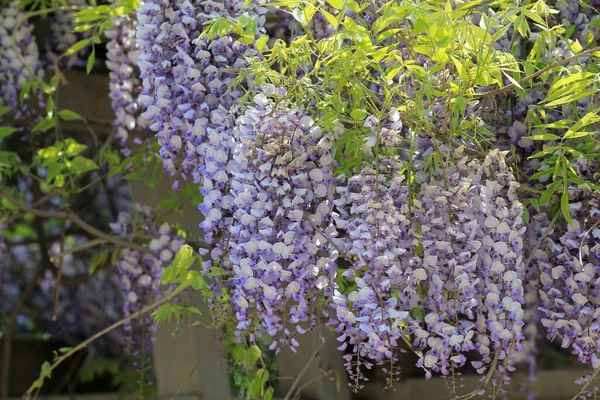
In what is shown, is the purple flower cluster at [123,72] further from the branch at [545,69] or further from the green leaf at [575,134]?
the green leaf at [575,134]

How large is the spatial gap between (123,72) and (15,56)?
0.49m

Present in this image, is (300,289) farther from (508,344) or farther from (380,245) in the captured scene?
(508,344)

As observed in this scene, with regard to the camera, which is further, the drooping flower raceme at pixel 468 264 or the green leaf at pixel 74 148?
the green leaf at pixel 74 148

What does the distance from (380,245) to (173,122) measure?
61cm

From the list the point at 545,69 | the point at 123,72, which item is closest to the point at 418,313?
the point at 545,69

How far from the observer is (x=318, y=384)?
321 cm

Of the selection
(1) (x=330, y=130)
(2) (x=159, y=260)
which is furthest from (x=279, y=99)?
(2) (x=159, y=260)

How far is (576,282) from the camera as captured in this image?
215cm

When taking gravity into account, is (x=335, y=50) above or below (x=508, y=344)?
above

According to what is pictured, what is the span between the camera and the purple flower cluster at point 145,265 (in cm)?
309

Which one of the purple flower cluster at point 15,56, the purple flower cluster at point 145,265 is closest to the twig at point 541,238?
the purple flower cluster at point 145,265

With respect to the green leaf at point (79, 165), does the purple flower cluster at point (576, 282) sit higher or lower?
lower

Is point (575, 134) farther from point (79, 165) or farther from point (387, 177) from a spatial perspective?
point (79, 165)

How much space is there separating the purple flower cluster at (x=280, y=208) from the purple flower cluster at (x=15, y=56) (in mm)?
1398
